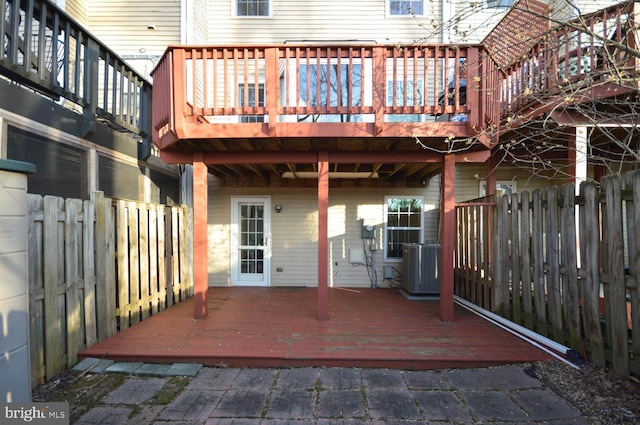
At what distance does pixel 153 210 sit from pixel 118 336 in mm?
1755

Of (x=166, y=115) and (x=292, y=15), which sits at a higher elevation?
(x=292, y=15)

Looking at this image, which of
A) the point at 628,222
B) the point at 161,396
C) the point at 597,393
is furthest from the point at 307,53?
the point at 597,393

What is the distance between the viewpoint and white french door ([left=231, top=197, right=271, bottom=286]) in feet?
21.9

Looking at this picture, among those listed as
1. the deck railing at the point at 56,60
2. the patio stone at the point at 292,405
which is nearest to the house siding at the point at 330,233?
the deck railing at the point at 56,60

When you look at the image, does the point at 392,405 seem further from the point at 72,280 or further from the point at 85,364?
the point at 72,280

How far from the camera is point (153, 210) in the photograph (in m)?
4.74

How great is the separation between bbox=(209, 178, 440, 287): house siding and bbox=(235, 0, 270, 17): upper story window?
3.73 meters

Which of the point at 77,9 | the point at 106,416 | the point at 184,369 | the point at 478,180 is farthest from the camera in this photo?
the point at 478,180

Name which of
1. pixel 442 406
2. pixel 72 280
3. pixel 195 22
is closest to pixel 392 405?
pixel 442 406

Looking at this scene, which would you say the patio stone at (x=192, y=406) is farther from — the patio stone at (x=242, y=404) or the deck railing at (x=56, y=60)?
the deck railing at (x=56, y=60)

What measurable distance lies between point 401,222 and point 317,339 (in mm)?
3637

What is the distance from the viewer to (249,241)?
22.1 ft

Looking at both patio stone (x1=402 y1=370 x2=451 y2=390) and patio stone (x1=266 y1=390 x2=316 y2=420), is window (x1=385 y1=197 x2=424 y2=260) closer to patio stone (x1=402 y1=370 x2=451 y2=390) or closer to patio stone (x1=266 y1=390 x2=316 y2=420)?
patio stone (x1=402 y1=370 x2=451 y2=390)

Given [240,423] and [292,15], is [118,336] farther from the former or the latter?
[292,15]
